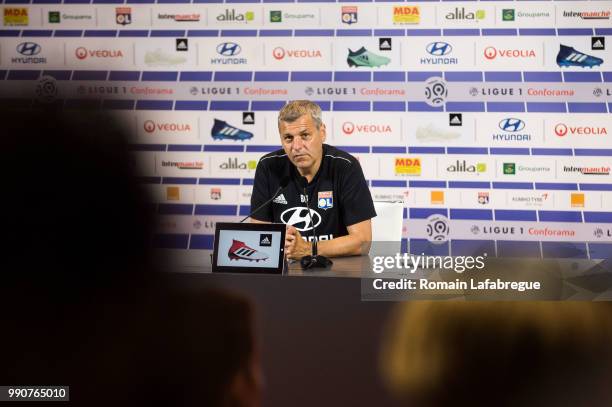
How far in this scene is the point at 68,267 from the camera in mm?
409

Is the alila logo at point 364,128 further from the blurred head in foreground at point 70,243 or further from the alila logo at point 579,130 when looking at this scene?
the blurred head in foreground at point 70,243

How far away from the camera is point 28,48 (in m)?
5.29

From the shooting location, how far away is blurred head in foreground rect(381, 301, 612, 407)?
1167mm

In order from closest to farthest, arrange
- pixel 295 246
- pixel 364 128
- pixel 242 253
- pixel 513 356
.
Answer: pixel 513 356 → pixel 242 253 → pixel 295 246 → pixel 364 128

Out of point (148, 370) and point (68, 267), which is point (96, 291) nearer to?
point (68, 267)

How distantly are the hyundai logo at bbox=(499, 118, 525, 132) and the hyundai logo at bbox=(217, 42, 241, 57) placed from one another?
1.98 meters

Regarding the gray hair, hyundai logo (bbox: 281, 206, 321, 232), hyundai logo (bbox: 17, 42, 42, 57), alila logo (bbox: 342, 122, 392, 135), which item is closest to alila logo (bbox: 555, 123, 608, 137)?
alila logo (bbox: 342, 122, 392, 135)

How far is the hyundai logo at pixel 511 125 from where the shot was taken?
497 cm

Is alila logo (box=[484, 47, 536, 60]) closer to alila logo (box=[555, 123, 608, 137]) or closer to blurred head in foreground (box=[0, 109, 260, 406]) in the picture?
alila logo (box=[555, 123, 608, 137])

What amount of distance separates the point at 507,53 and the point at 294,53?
152 centimetres

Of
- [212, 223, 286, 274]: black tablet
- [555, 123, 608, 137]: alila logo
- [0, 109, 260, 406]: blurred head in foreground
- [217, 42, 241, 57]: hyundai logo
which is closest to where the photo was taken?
[0, 109, 260, 406]: blurred head in foreground

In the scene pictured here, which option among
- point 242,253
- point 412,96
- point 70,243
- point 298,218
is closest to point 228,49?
point 412,96

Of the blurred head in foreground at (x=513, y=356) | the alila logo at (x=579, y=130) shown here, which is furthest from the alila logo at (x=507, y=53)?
the blurred head in foreground at (x=513, y=356)

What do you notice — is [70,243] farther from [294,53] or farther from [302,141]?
[294,53]
